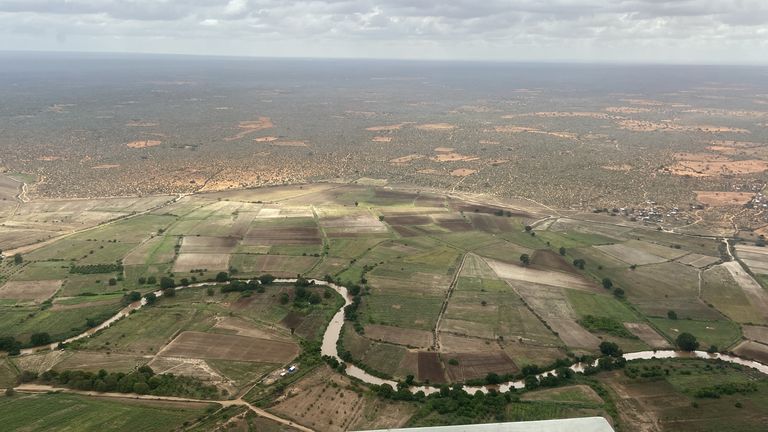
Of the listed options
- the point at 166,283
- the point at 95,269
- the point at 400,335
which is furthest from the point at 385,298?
the point at 95,269

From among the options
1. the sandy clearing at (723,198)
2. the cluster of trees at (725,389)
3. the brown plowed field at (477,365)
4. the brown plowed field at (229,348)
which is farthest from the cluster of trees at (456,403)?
the sandy clearing at (723,198)

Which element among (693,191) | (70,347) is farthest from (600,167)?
(70,347)

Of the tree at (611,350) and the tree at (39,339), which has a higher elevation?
the tree at (611,350)

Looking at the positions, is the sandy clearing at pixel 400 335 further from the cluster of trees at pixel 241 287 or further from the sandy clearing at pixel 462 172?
the sandy clearing at pixel 462 172

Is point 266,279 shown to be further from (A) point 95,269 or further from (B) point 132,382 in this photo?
(A) point 95,269

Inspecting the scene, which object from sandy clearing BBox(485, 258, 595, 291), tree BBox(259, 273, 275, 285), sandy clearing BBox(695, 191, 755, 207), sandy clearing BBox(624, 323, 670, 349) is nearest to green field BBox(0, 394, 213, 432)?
tree BBox(259, 273, 275, 285)
